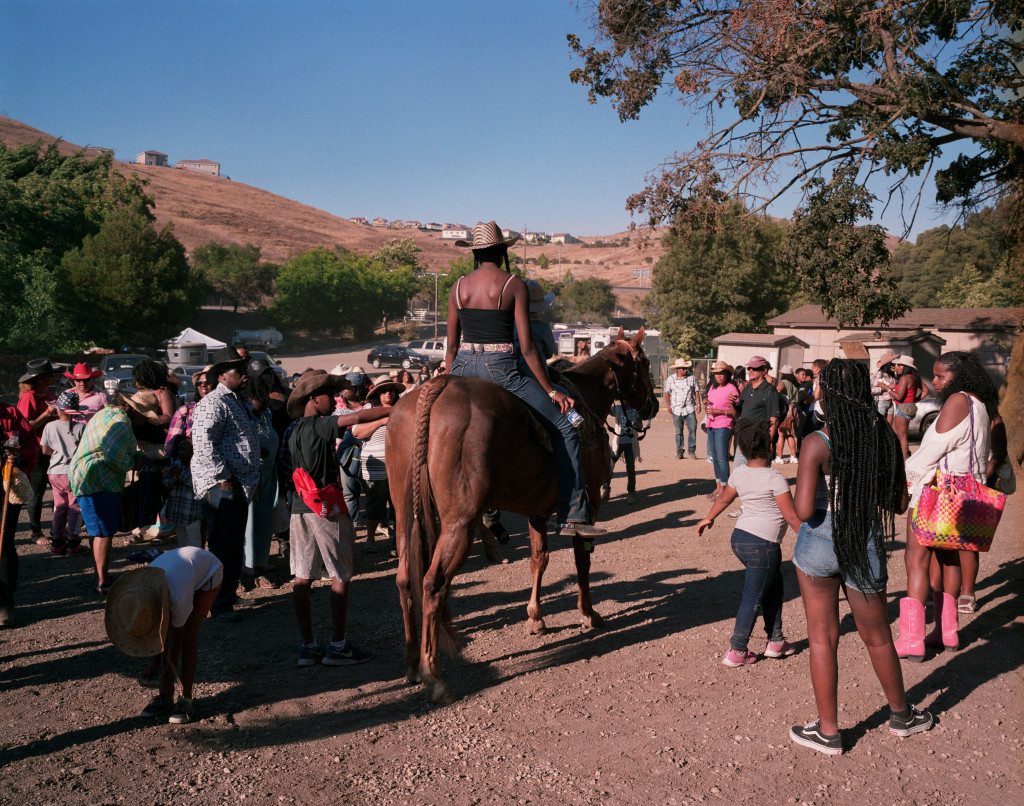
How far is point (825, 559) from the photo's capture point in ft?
13.0

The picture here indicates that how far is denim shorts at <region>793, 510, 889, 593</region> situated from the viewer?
12.9ft

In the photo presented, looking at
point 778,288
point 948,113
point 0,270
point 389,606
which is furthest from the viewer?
point 778,288

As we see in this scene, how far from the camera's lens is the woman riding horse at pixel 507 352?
17.6 feet

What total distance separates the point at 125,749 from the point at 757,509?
13.7 ft

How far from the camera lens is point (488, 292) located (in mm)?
5379

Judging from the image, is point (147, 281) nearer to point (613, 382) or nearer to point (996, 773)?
point (613, 382)

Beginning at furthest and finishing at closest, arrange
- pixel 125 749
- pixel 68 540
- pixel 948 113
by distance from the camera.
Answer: pixel 948 113 < pixel 68 540 < pixel 125 749

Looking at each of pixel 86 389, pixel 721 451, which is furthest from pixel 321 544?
pixel 721 451

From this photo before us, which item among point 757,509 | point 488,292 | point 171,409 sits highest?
point 488,292

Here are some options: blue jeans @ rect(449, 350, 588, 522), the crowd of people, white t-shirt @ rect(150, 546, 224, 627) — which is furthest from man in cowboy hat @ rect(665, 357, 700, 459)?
white t-shirt @ rect(150, 546, 224, 627)

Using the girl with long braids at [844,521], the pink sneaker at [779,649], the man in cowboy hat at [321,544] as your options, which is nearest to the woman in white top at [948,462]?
the pink sneaker at [779,649]

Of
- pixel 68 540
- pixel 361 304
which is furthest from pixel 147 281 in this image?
pixel 68 540

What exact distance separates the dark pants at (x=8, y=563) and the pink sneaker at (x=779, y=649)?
5.93 meters

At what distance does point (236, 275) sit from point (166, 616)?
3250 inches
